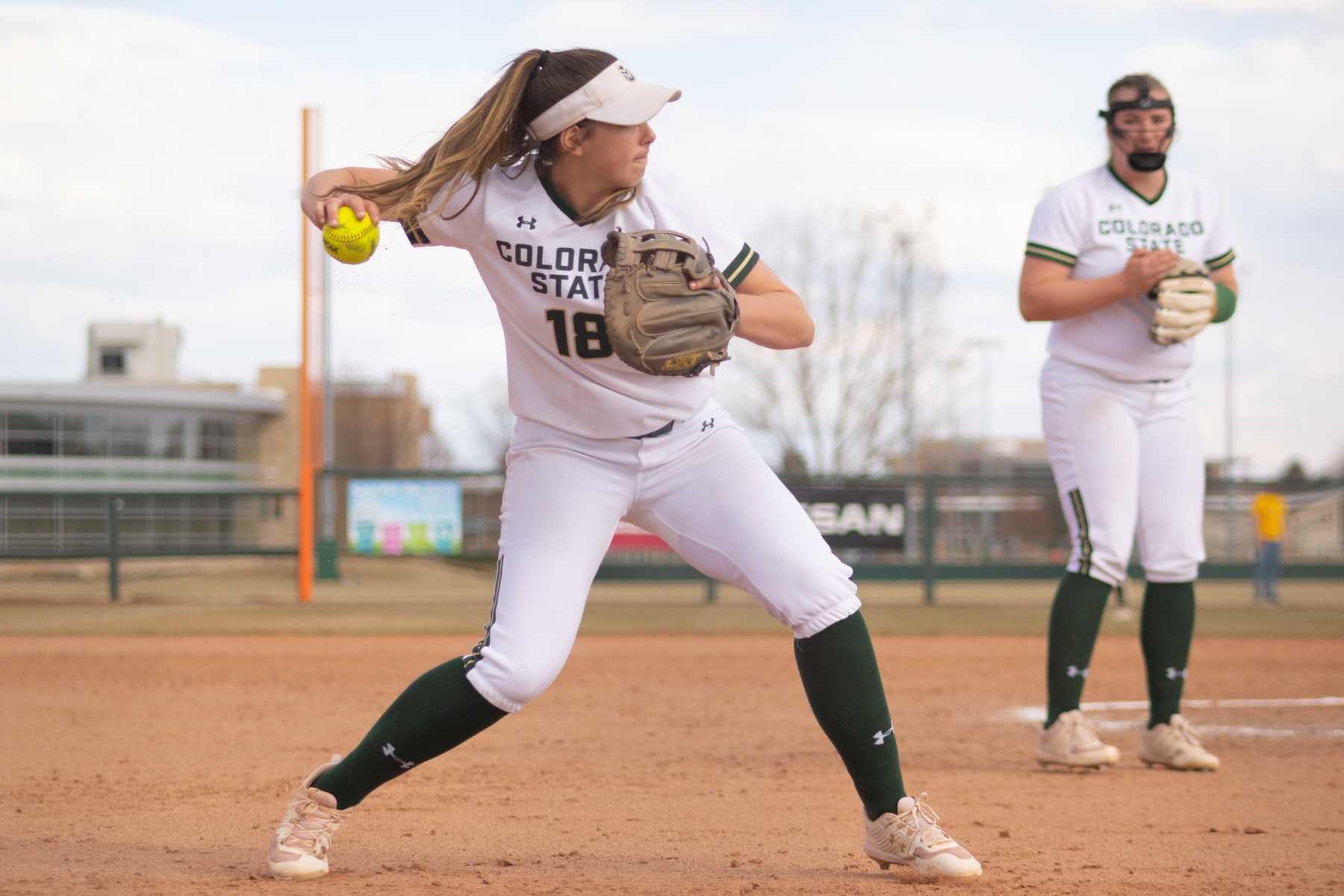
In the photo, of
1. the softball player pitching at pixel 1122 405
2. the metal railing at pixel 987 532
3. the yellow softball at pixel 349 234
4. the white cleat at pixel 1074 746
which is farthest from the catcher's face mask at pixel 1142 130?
the metal railing at pixel 987 532

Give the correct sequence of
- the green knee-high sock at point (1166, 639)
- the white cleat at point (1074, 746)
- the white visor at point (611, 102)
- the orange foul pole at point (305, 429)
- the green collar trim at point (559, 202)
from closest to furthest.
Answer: the white visor at point (611, 102) < the green collar trim at point (559, 202) < the white cleat at point (1074, 746) < the green knee-high sock at point (1166, 639) < the orange foul pole at point (305, 429)

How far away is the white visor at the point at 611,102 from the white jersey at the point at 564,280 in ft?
0.61

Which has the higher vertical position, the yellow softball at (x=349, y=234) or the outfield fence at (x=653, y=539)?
the yellow softball at (x=349, y=234)

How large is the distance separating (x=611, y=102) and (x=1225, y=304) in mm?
2818

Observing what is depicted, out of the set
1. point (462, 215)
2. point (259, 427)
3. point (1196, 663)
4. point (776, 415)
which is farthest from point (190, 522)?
point (259, 427)

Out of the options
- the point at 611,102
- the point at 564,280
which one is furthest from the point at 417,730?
the point at 611,102

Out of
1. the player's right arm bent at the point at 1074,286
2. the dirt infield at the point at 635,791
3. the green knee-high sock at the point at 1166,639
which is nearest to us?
the dirt infield at the point at 635,791

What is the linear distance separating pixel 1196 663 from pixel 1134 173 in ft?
17.4

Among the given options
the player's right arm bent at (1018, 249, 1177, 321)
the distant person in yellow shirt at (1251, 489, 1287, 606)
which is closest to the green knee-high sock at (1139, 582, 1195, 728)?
the player's right arm bent at (1018, 249, 1177, 321)

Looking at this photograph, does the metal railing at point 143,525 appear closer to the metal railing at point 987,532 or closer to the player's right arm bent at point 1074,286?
the metal railing at point 987,532

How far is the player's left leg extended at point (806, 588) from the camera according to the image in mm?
3168

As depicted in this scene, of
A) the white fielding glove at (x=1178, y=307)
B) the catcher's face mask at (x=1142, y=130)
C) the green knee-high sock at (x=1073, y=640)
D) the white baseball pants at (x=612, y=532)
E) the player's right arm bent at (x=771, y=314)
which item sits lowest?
the green knee-high sock at (x=1073, y=640)

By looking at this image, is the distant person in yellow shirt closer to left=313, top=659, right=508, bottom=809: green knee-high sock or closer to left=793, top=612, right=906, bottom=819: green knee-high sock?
left=793, top=612, right=906, bottom=819: green knee-high sock

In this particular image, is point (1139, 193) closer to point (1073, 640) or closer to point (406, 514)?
point (1073, 640)
